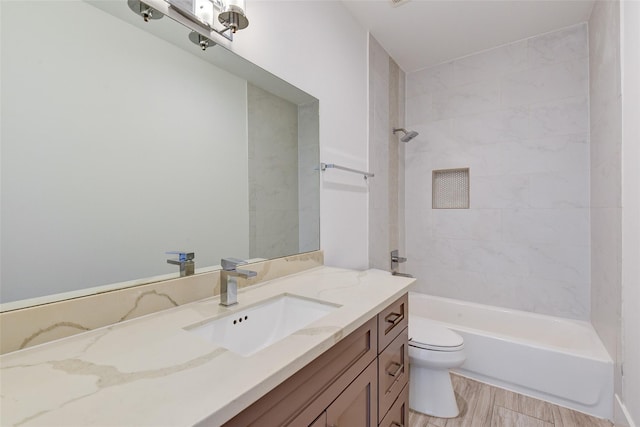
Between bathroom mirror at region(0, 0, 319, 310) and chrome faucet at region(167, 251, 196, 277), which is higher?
bathroom mirror at region(0, 0, 319, 310)

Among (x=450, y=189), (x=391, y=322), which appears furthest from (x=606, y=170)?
(x=391, y=322)

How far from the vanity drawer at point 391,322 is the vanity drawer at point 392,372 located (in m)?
0.03

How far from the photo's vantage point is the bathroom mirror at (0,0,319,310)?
0.70 metres

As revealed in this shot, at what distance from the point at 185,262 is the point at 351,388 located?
68cm

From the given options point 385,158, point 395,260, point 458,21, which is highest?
point 458,21

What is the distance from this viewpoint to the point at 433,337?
5.74 feet

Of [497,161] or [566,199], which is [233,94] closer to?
[497,161]

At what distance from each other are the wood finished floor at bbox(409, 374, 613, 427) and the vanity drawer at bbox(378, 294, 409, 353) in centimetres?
81

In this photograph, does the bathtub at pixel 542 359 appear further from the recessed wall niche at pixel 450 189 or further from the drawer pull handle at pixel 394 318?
the drawer pull handle at pixel 394 318

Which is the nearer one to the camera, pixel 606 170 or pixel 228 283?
pixel 228 283

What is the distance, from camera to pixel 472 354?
2014 mm

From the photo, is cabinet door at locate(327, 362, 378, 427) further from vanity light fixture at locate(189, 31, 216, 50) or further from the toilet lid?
vanity light fixture at locate(189, 31, 216, 50)

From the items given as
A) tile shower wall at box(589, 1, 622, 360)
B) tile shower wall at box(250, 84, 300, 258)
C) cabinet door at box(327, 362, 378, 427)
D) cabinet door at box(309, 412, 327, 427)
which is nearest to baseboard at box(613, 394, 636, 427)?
tile shower wall at box(589, 1, 622, 360)

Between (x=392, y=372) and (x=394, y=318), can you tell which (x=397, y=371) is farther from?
(x=394, y=318)
